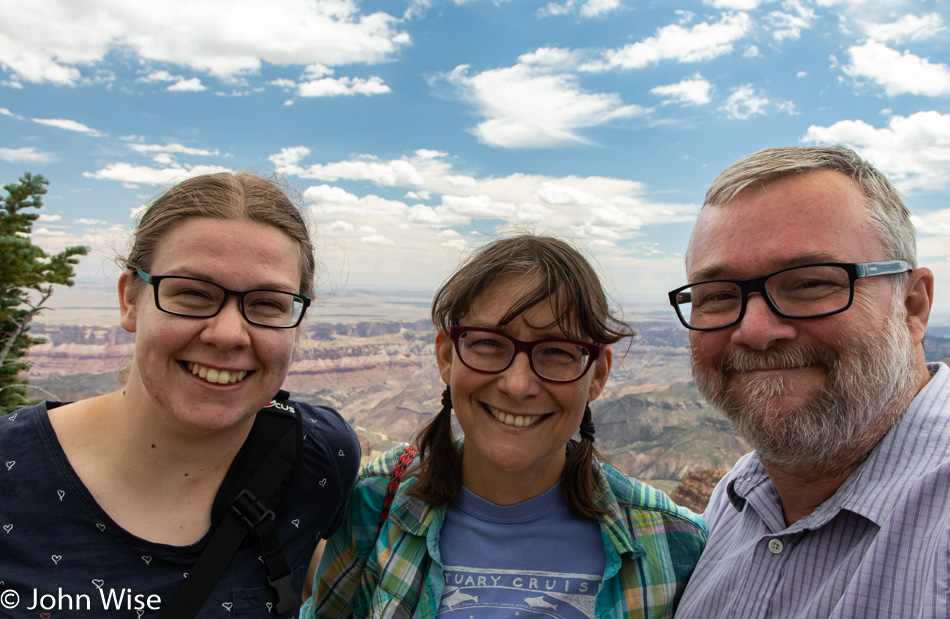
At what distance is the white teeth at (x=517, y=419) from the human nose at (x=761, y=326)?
1152 millimetres

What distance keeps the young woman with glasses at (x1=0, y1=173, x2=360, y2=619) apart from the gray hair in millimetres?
2540

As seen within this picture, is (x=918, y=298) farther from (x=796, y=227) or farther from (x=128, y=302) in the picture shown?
(x=128, y=302)

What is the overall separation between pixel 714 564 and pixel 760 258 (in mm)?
1676

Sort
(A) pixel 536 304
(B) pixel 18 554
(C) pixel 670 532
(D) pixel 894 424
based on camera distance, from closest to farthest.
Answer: (B) pixel 18 554 → (D) pixel 894 424 → (A) pixel 536 304 → (C) pixel 670 532

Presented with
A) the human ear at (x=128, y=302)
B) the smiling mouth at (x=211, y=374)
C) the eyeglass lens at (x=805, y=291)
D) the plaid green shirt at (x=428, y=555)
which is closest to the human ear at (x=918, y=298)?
the eyeglass lens at (x=805, y=291)

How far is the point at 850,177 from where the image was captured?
2.92 metres

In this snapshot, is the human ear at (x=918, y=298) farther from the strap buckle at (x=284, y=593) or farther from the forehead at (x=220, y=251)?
the strap buckle at (x=284, y=593)

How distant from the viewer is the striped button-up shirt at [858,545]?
224 cm

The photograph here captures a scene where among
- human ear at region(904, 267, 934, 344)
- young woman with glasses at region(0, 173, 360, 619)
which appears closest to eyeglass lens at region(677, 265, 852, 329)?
human ear at region(904, 267, 934, 344)

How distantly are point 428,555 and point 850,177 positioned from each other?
9.83 feet

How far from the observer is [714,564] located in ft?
10.1

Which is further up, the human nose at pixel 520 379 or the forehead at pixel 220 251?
the forehead at pixel 220 251

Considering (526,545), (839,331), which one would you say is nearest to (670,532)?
(526,545)

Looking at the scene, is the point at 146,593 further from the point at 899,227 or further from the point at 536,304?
the point at 899,227
